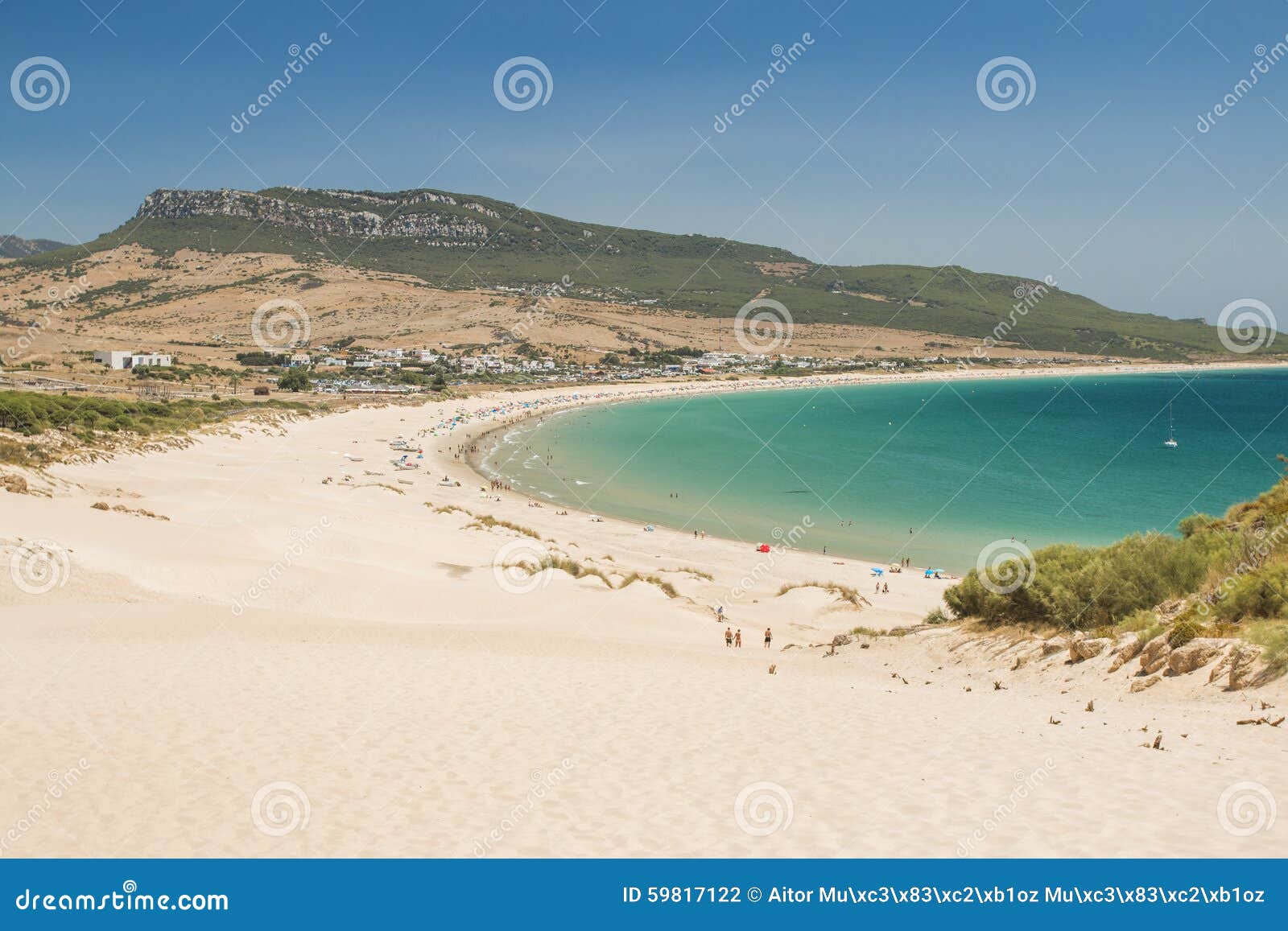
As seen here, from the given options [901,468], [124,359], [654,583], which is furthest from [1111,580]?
[124,359]

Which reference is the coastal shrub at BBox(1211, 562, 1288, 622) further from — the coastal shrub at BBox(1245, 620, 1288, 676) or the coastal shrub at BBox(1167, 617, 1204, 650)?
the coastal shrub at BBox(1245, 620, 1288, 676)

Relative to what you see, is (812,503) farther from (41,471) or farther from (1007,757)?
(1007,757)

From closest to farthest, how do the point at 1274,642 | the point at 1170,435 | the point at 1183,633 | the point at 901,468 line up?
the point at 1274,642
the point at 1183,633
the point at 901,468
the point at 1170,435

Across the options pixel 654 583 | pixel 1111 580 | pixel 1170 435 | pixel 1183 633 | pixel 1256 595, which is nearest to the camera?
pixel 1183 633

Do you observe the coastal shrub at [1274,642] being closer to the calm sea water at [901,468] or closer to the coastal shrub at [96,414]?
the calm sea water at [901,468]

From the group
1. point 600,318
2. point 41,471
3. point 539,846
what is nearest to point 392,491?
point 41,471

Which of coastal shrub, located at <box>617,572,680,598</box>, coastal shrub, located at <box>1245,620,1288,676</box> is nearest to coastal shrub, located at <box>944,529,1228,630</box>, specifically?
coastal shrub, located at <box>1245,620,1288,676</box>

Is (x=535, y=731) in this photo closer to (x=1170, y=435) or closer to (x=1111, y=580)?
(x=1111, y=580)
